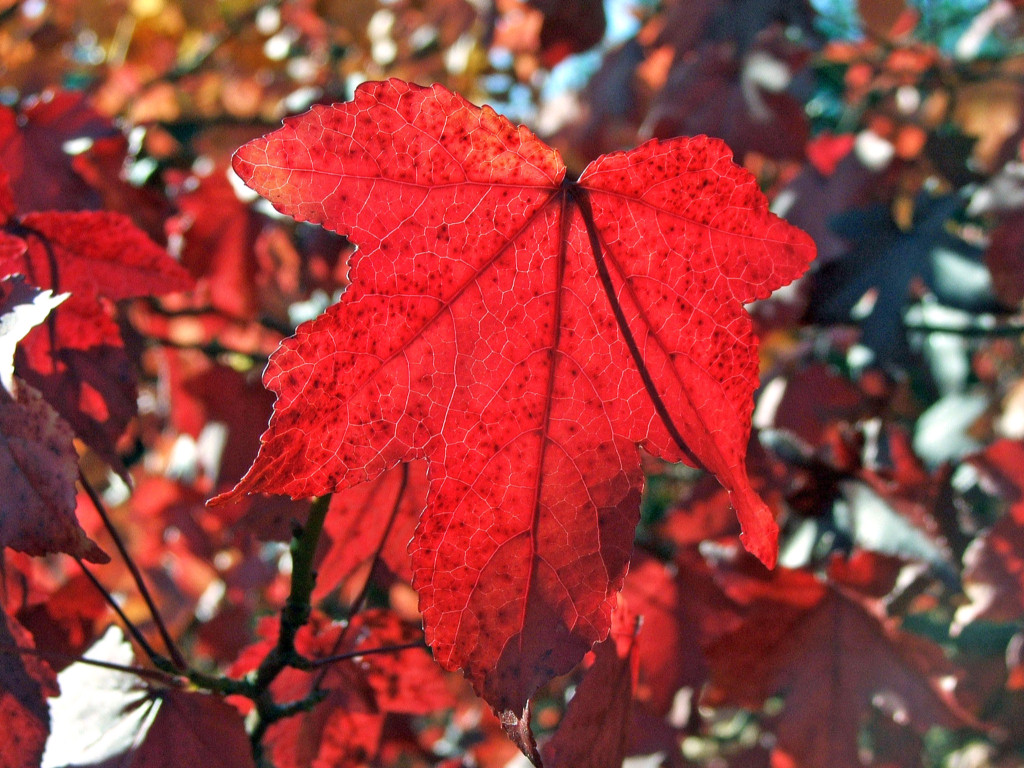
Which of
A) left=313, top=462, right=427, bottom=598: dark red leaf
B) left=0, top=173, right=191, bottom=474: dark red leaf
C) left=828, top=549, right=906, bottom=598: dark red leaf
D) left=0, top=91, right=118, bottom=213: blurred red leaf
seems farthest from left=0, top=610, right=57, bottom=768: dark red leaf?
left=828, top=549, right=906, bottom=598: dark red leaf

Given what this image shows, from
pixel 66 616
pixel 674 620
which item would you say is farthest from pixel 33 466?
pixel 674 620

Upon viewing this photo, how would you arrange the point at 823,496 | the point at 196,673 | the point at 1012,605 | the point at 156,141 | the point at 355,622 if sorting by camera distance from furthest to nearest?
the point at 156,141 < the point at 823,496 < the point at 1012,605 < the point at 355,622 < the point at 196,673

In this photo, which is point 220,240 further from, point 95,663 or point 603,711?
point 603,711

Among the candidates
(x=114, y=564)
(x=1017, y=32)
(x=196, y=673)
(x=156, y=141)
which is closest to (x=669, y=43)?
(x=1017, y=32)

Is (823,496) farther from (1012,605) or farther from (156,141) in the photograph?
(156,141)

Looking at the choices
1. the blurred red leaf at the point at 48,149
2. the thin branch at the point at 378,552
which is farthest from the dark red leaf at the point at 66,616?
the blurred red leaf at the point at 48,149

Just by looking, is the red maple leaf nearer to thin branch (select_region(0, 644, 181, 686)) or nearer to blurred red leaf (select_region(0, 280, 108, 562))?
blurred red leaf (select_region(0, 280, 108, 562))

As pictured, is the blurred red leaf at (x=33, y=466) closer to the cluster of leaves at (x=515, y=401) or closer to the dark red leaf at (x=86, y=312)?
the cluster of leaves at (x=515, y=401)
